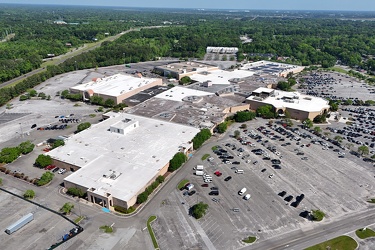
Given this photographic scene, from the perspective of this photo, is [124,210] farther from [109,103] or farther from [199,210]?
[109,103]

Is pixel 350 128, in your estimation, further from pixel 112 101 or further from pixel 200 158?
pixel 112 101

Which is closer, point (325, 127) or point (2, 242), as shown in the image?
point (2, 242)

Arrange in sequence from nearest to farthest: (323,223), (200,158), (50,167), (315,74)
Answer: (323,223) < (50,167) < (200,158) < (315,74)

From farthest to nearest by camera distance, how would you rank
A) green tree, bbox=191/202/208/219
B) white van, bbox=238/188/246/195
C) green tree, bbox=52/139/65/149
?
green tree, bbox=52/139/65/149 < white van, bbox=238/188/246/195 < green tree, bbox=191/202/208/219

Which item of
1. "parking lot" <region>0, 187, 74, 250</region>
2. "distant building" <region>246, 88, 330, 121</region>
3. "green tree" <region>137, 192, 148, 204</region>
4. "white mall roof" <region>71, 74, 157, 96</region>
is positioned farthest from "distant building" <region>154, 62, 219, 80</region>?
"parking lot" <region>0, 187, 74, 250</region>

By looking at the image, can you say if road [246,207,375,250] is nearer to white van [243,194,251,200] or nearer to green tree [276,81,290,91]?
white van [243,194,251,200]

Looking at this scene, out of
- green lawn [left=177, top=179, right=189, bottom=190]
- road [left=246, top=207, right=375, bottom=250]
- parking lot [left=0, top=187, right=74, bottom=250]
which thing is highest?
road [left=246, top=207, right=375, bottom=250]

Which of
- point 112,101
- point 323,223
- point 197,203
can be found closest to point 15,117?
point 112,101
